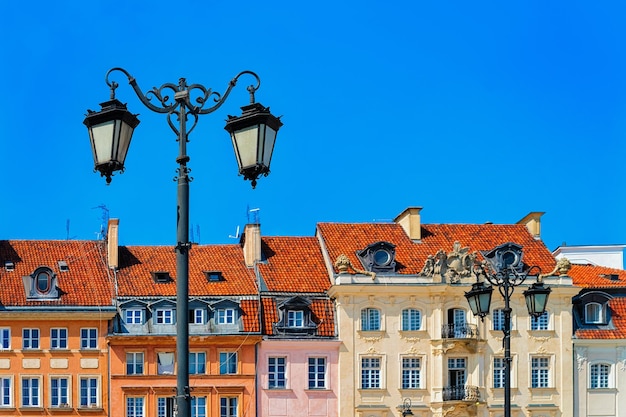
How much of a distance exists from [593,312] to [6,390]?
2511 centimetres

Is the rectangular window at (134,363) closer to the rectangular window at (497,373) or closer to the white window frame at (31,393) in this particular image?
the white window frame at (31,393)

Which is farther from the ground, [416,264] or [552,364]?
[416,264]

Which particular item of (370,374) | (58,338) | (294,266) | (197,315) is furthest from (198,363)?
(370,374)

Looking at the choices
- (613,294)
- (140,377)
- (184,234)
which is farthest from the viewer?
(613,294)

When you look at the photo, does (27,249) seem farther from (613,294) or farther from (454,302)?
(613,294)

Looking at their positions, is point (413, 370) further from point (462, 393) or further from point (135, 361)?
point (135, 361)

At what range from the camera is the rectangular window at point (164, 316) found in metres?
57.6

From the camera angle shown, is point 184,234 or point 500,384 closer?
point 184,234

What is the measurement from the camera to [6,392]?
56562 millimetres

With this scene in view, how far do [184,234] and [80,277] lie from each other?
45572mm

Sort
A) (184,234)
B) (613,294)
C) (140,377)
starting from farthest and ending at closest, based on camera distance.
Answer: (613,294)
(140,377)
(184,234)

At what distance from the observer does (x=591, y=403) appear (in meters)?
59.9

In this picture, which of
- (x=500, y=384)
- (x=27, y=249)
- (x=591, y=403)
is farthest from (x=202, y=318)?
(x=591, y=403)

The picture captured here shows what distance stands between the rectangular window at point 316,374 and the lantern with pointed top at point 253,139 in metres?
44.9
